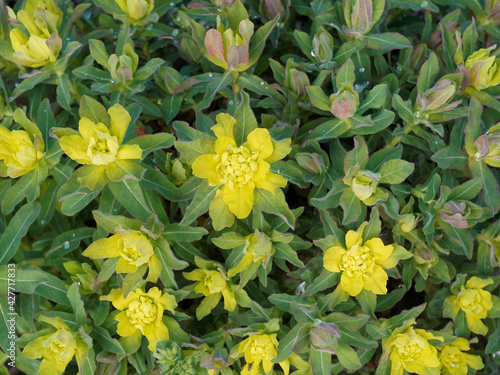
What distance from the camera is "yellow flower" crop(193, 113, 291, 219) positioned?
1481 mm

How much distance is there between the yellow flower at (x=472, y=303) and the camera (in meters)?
1.84

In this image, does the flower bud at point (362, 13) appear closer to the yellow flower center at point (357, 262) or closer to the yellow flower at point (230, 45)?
the yellow flower at point (230, 45)

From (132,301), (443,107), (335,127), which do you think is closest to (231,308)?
(132,301)

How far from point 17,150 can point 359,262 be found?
1.43 metres

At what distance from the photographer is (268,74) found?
236 centimetres

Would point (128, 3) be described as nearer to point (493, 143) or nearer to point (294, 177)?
point (294, 177)

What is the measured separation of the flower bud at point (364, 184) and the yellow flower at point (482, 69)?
0.66 m

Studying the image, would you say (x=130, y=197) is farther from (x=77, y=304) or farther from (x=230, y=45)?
(x=230, y=45)

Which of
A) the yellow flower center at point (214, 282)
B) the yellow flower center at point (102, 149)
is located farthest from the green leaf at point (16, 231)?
the yellow flower center at point (214, 282)

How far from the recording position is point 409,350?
5.67ft

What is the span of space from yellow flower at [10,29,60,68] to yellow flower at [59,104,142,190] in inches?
18.5

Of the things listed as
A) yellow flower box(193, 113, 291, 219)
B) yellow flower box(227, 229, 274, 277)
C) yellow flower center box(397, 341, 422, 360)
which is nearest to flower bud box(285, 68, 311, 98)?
yellow flower box(193, 113, 291, 219)

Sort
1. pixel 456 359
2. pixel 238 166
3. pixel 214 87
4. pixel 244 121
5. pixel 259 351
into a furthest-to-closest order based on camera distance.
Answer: pixel 456 359
pixel 214 87
pixel 259 351
pixel 244 121
pixel 238 166

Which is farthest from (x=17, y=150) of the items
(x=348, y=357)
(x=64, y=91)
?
(x=348, y=357)
